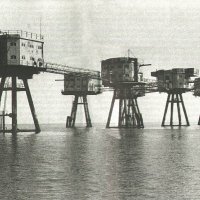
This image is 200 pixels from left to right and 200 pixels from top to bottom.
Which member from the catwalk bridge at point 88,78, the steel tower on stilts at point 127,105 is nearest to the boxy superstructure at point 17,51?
the catwalk bridge at point 88,78

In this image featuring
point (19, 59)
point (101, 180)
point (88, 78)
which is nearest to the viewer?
point (101, 180)

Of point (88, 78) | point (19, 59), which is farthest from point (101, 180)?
point (88, 78)

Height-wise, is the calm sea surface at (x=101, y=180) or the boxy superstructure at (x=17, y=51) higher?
the boxy superstructure at (x=17, y=51)

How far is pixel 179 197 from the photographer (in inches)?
693

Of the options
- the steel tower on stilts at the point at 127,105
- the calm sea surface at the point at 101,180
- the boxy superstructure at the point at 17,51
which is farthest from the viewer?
the steel tower on stilts at the point at 127,105

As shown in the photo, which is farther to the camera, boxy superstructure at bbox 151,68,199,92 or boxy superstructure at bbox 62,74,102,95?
boxy superstructure at bbox 62,74,102,95

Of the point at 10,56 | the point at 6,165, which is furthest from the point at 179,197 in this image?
the point at 10,56

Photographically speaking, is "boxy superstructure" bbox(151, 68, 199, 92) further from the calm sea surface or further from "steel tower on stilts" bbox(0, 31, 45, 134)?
the calm sea surface

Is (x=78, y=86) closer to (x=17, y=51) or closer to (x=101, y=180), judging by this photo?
(x=17, y=51)

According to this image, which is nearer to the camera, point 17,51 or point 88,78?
point 17,51

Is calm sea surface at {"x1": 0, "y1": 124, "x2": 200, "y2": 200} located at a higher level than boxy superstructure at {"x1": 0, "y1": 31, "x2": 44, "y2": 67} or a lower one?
lower

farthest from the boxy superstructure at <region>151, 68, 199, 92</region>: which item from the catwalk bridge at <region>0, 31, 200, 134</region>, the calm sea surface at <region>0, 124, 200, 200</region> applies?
the calm sea surface at <region>0, 124, 200, 200</region>

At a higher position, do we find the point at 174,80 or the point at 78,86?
the point at 174,80

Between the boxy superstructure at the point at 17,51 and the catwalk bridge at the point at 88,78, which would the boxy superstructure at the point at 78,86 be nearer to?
the catwalk bridge at the point at 88,78
